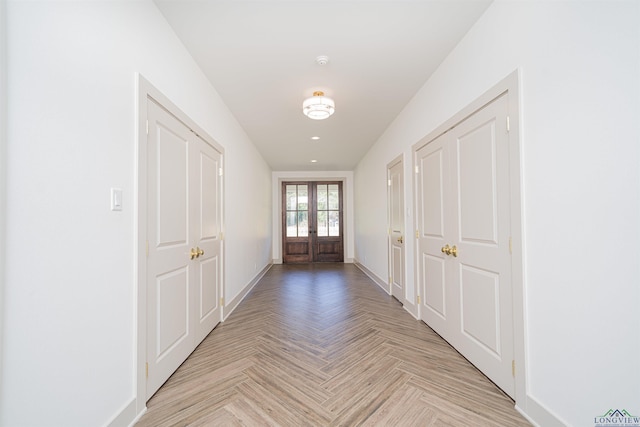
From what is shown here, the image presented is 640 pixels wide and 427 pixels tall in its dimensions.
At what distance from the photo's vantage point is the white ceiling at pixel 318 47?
1.94 metres

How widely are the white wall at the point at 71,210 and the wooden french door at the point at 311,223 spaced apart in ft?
20.6

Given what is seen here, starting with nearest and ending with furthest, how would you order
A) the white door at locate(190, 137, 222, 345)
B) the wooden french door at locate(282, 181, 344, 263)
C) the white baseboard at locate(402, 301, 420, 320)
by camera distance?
the white door at locate(190, 137, 222, 345) < the white baseboard at locate(402, 301, 420, 320) < the wooden french door at locate(282, 181, 344, 263)

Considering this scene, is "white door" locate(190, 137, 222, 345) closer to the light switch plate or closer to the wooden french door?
the light switch plate

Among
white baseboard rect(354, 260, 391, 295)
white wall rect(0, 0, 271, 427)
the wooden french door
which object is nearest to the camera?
white wall rect(0, 0, 271, 427)

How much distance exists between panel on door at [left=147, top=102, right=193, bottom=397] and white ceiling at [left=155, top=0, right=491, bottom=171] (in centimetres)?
79

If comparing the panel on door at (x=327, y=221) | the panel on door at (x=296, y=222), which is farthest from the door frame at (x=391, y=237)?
the panel on door at (x=296, y=222)

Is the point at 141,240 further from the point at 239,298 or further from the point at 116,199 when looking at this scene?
the point at 239,298

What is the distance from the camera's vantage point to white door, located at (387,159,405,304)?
12.6ft

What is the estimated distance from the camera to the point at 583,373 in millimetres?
1309

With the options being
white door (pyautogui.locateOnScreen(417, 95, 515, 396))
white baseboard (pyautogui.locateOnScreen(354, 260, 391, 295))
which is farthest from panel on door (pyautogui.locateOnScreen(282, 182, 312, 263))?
white door (pyautogui.locateOnScreen(417, 95, 515, 396))

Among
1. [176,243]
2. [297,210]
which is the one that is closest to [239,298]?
[176,243]

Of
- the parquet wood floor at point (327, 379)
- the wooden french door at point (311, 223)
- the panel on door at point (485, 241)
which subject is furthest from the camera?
the wooden french door at point (311, 223)

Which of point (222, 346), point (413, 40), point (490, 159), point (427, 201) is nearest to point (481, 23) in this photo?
point (413, 40)

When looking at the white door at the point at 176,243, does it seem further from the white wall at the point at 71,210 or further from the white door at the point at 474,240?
the white door at the point at 474,240
